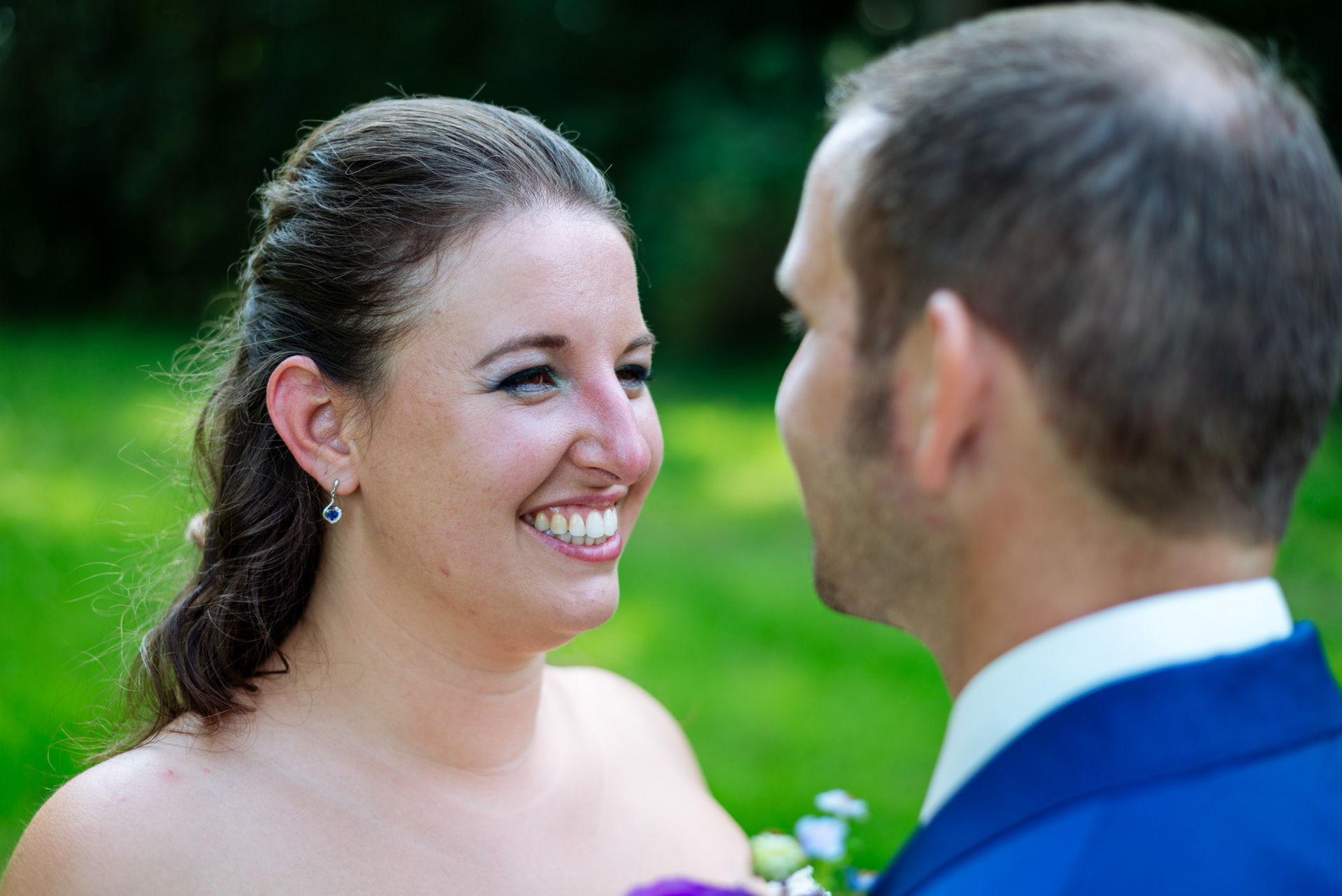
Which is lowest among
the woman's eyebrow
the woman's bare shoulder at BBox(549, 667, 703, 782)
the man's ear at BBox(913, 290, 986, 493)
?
the woman's bare shoulder at BBox(549, 667, 703, 782)

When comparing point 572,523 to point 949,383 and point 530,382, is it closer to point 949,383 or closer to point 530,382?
point 530,382

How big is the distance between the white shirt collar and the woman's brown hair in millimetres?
1477

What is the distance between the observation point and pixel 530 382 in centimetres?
245

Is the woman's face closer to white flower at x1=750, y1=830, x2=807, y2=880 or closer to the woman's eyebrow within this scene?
the woman's eyebrow

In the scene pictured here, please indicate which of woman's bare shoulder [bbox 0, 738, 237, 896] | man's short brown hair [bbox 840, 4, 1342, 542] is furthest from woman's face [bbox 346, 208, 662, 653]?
man's short brown hair [bbox 840, 4, 1342, 542]

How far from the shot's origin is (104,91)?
56.1 feet

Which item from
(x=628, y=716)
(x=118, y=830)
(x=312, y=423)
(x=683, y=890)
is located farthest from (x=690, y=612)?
(x=683, y=890)

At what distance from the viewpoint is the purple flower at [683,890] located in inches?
56.4

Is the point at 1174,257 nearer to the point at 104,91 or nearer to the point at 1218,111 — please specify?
the point at 1218,111

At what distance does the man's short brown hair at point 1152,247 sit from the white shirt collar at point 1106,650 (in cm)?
10

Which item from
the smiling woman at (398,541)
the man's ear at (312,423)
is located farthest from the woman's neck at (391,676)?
the man's ear at (312,423)

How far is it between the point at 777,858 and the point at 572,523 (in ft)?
2.91

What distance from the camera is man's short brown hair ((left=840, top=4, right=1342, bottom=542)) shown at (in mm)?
1354

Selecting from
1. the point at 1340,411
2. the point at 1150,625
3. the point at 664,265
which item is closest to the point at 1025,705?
the point at 1150,625
